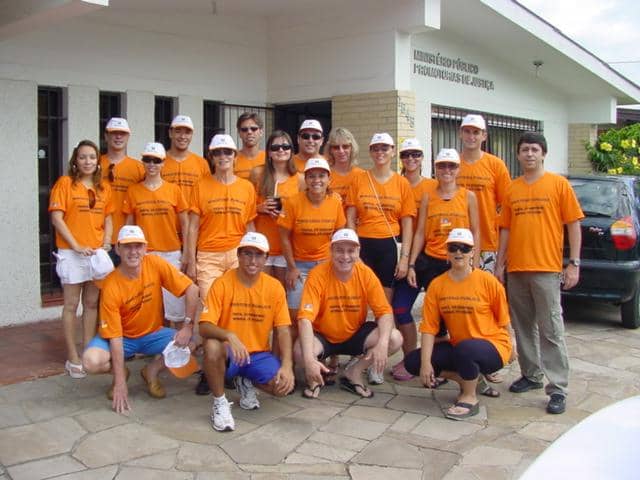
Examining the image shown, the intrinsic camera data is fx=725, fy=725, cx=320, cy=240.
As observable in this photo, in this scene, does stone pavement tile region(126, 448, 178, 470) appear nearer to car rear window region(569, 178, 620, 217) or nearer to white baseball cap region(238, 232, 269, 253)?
white baseball cap region(238, 232, 269, 253)

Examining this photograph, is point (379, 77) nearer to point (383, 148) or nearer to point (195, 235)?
point (383, 148)

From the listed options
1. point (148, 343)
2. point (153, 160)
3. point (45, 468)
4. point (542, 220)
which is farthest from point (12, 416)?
point (542, 220)

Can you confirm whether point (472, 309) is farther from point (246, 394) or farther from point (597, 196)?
point (597, 196)

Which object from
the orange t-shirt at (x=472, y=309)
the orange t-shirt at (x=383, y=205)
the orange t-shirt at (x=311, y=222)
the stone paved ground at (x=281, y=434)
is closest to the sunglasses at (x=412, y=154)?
the orange t-shirt at (x=383, y=205)

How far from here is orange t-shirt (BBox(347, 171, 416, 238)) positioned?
18.5 feet

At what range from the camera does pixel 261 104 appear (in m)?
9.49

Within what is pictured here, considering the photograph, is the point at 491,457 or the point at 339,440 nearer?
the point at 491,457

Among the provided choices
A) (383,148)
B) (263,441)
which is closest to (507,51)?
(383,148)

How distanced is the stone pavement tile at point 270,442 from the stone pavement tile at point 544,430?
4.63 ft

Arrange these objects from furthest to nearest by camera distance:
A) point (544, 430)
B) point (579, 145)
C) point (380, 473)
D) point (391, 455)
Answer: point (579, 145) < point (544, 430) < point (391, 455) < point (380, 473)

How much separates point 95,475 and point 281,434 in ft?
3.89

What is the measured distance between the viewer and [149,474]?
13.2ft

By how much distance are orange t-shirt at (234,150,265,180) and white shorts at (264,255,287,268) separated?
2.36 ft

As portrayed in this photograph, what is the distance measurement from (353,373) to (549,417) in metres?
1.43
